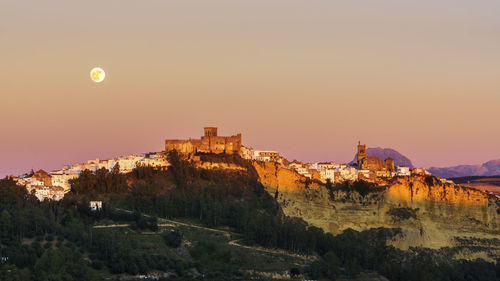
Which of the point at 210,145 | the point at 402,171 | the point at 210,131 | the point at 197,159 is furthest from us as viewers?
the point at 402,171

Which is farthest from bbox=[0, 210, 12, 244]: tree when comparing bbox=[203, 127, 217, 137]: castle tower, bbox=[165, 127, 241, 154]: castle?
bbox=[203, 127, 217, 137]: castle tower

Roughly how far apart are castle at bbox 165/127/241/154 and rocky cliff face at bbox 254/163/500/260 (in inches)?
294

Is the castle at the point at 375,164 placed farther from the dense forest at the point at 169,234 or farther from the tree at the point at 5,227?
the tree at the point at 5,227

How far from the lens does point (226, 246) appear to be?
3551 inches

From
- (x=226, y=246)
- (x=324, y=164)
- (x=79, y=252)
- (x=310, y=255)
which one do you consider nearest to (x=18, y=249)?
(x=79, y=252)

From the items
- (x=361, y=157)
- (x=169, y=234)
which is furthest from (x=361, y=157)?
(x=169, y=234)

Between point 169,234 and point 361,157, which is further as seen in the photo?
point 361,157

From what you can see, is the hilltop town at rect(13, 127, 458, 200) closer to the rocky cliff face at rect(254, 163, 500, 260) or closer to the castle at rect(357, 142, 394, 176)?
the castle at rect(357, 142, 394, 176)

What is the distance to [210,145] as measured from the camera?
390 feet

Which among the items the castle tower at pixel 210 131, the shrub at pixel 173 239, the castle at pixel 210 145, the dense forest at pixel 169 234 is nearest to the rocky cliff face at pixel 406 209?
the dense forest at pixel 169 234

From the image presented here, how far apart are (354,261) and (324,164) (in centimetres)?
3953

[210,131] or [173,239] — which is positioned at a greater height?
[210,131]

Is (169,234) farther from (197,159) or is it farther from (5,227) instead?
(197,159)

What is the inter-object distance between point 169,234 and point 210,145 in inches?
1243
